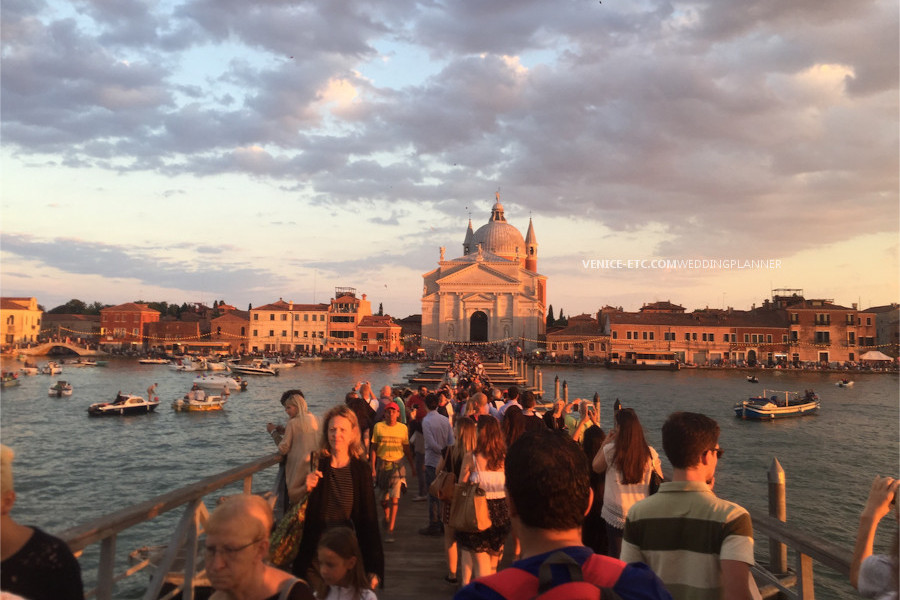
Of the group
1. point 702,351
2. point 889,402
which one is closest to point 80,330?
point 702,351

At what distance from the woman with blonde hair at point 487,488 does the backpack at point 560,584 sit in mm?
2774

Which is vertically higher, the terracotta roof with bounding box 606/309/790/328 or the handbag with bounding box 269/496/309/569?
the terracotta roof with bounding box 606/309/790/328

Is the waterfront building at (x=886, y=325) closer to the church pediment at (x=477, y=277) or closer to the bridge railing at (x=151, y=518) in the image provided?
the church pediment at (x=477, y=277)

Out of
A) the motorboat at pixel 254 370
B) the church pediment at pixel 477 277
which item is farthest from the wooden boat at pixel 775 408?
the church pediment at pixel 477 277

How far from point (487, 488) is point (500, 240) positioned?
3210 inches

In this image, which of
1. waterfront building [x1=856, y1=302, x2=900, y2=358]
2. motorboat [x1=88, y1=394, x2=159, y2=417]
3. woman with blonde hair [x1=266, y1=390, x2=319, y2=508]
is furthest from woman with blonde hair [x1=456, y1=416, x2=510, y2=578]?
waterfront building [x1=856, y1=302, x2=900, y2=358]

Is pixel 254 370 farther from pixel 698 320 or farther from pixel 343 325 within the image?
pixel 698 320

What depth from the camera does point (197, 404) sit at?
108 ft

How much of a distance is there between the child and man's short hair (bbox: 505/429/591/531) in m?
1.47

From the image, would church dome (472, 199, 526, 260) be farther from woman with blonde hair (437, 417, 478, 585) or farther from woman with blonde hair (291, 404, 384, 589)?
woman with blonde hair (291, 404, 384, 589)

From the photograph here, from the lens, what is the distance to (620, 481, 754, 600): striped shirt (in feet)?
8.10

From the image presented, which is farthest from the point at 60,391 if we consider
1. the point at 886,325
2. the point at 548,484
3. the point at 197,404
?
the point at 886,325

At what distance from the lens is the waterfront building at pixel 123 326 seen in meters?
79.8

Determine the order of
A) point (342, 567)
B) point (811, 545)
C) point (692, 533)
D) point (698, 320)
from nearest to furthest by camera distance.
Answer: point (692, 533) → point (342, 567) → point (811, 545) → point (698, 320)
